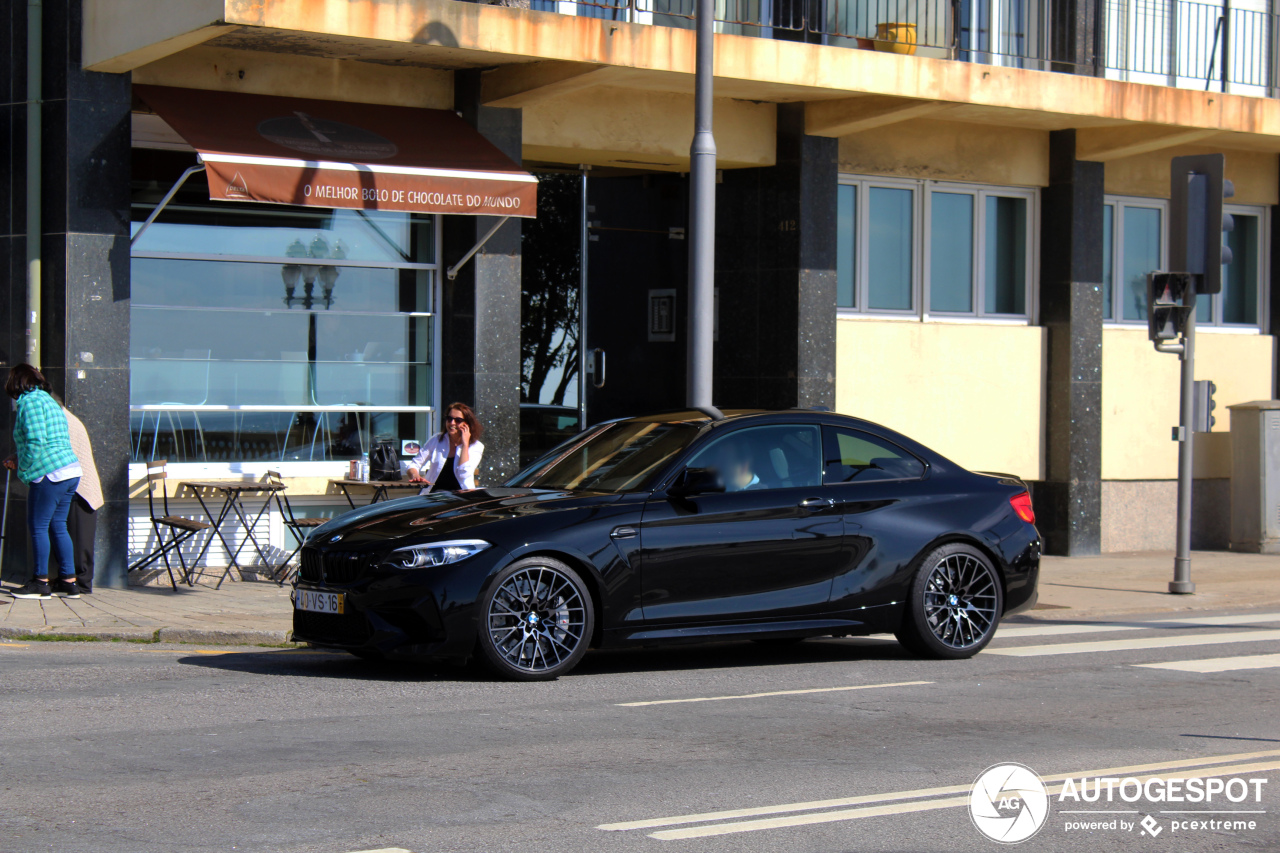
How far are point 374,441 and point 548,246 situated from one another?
3.14 m

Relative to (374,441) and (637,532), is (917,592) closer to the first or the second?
(637,532)

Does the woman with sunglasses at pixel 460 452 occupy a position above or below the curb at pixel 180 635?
above

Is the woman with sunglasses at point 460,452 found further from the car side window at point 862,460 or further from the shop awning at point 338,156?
the car side window at point 862,460

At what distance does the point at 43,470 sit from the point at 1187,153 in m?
13.6

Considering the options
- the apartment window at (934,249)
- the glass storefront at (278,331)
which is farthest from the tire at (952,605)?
the apartment window at (934,249)

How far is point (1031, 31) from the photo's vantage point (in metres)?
17.5

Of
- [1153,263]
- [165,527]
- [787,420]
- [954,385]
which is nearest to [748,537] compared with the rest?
[787,420]

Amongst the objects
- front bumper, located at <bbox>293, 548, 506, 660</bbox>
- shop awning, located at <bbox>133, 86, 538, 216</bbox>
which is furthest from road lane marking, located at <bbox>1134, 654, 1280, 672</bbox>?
shop awning, located at <bbox>133, 86, 538, 216</bbox>

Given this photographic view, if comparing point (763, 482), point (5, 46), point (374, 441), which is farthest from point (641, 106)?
point (763, 482)

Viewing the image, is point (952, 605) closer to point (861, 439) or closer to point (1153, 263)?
point (861, 439)

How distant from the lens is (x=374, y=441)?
14.8m

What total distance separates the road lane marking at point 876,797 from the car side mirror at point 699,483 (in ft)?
10.1

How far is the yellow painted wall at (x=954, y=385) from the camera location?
16.7 meters

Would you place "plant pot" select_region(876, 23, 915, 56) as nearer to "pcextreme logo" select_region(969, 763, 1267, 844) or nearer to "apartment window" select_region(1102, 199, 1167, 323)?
"apartment window" select_region(1102, 199, 1167, 323)
